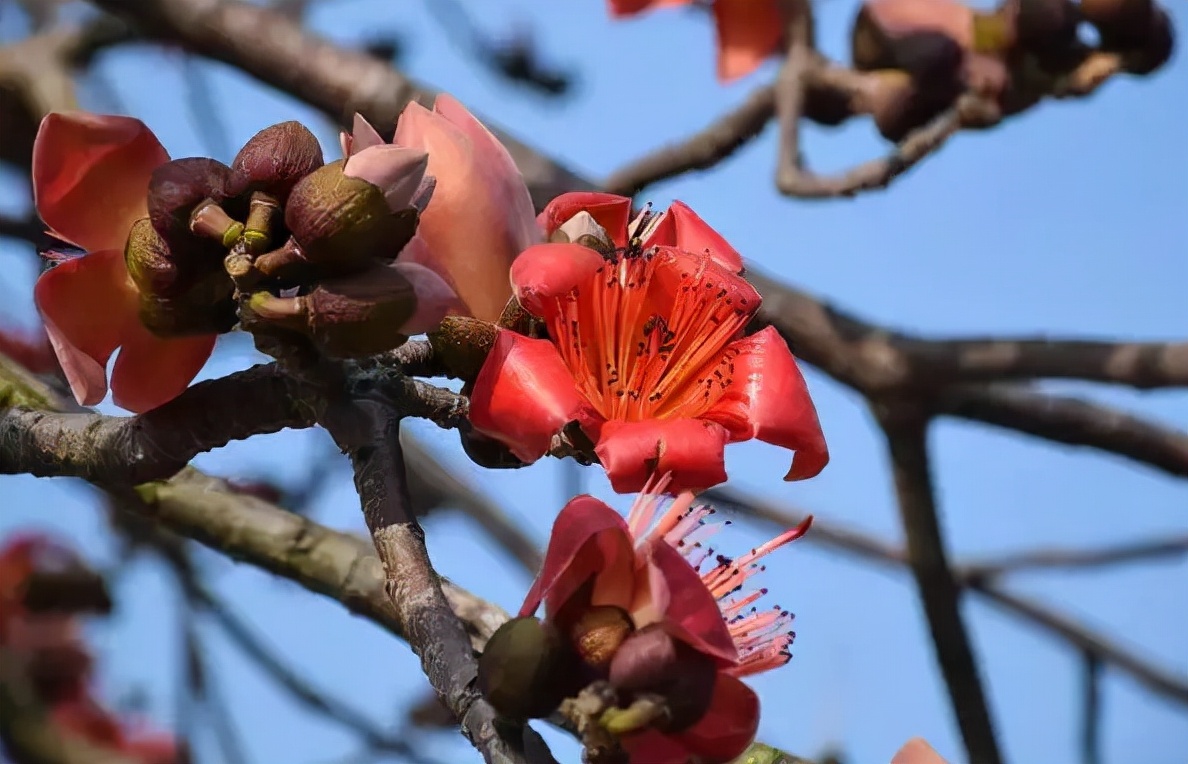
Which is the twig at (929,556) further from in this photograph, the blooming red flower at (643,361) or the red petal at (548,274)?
the red petal at (548,274)

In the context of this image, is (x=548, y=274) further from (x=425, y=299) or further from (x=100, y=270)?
(x=100, y=270)

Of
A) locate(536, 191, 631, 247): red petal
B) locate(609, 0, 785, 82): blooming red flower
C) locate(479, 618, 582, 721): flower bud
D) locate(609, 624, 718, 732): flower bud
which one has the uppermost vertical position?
locate(609, 0, 785, 82): blooming red flower

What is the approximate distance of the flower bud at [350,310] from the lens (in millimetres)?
720

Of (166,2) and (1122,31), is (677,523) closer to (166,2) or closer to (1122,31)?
(1122,31)

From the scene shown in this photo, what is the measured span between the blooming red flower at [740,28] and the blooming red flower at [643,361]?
1186 millimetres

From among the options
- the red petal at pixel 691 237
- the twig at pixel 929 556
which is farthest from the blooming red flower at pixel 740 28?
the red petal at pixel 691 237

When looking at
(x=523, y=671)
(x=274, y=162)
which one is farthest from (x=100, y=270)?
(x=523, y=671)

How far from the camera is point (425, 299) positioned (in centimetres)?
74

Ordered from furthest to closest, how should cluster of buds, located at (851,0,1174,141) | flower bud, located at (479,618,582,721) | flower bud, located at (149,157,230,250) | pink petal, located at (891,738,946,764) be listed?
1. cluster of buds, located at (851,0,1174,141)
2. pink petal, located at (891,738,946,764)
3. flower bud, located at (149,157,230,250)
4. flower bud, located at (479,618,582,721)

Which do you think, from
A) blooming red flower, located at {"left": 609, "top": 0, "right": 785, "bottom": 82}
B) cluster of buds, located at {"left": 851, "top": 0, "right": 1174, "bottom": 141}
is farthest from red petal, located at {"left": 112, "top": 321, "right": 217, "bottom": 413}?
blooming red flower, located at {"left": 609, "top": 0, "right": 785, "bottom": 82}

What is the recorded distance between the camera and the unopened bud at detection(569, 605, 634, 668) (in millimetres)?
732

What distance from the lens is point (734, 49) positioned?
7.04 ft

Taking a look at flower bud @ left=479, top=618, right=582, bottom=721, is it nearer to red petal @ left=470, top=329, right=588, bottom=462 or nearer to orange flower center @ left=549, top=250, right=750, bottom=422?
red petal @ left=470, top=329, right=588, bottom=462

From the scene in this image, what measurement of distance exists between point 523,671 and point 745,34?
1.67 meters
